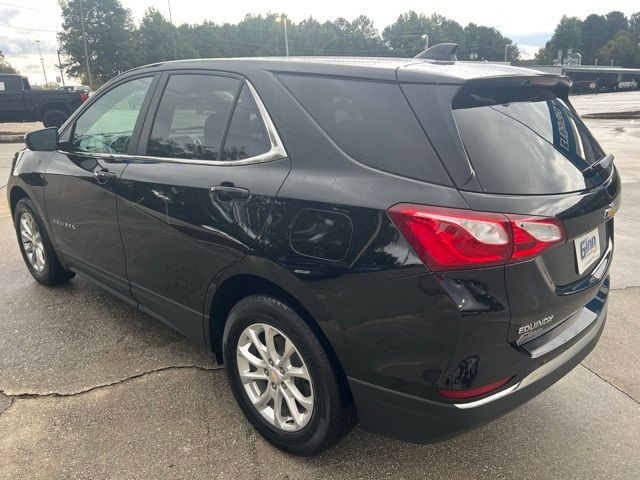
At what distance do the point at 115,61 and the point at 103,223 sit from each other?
68.4 m

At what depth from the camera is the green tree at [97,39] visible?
62.2m

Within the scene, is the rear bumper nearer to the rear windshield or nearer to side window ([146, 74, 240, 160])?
the rear windshield

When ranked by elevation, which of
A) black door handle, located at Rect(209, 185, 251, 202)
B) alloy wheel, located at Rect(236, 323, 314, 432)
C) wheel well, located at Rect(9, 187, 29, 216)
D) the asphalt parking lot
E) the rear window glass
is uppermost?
the rear window glass

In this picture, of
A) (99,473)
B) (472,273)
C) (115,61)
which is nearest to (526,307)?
(472,273)

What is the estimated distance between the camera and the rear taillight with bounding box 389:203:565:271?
1.76m

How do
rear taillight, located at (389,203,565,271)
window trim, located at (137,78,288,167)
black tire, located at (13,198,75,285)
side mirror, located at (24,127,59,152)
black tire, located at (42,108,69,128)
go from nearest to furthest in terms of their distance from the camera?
rear taillight, located at (389,203,565,271) → window trim, located at (137,78,288,167) → side mirror, located at (24,127,59,152) → black tire, located at (13,198,75,285) → black tire, located at (42,108,69,128)

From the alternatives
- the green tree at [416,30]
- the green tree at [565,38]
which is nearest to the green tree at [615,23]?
the green tree at [565,38]

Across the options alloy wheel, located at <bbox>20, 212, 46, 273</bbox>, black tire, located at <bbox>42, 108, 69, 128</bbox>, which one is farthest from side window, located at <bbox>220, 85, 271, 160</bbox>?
black tire, located at <bbox>42, 108, 69, 128</bbox>

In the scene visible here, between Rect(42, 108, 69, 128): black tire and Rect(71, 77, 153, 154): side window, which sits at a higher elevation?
Rect(71, 77, 153, 154): side window

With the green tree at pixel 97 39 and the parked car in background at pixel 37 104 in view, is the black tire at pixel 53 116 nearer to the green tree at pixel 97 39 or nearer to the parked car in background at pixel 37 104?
the parked car in background at pixel 37 104

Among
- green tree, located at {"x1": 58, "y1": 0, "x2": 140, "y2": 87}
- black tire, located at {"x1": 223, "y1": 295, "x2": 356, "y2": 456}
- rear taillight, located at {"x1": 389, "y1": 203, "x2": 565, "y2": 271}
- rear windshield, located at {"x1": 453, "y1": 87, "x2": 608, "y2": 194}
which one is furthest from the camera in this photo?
green tree, located at {"x1": 58, "y1": 0, "x2": 140, "y2": 87}

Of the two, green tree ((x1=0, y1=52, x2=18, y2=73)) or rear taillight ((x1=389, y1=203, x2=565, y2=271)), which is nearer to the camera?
rear taillight ((x1=389, y1=203, x2=565, y2=271))

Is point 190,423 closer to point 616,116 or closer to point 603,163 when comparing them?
point 603,163

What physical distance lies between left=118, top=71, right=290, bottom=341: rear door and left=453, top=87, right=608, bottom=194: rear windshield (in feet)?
2.54
